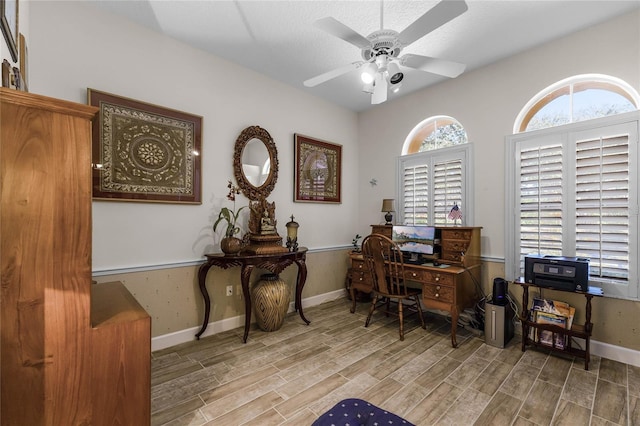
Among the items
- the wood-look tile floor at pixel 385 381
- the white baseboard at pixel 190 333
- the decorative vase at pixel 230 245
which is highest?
the decorative vase at pixel 230 245

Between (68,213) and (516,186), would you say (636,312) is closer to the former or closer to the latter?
(516,186)

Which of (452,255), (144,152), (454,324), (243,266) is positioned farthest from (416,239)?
(144,152)

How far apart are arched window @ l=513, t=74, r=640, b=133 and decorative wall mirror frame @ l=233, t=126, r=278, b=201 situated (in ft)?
8.90

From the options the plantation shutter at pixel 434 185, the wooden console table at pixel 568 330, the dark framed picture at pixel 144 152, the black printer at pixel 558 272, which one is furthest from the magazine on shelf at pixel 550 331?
the dark framed picture at pixel 144 152

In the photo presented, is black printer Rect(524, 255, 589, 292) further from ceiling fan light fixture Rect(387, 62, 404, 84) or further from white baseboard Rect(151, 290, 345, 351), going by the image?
white baseboard Rect(151, 290, 345, 351)

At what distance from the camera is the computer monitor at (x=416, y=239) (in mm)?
3254

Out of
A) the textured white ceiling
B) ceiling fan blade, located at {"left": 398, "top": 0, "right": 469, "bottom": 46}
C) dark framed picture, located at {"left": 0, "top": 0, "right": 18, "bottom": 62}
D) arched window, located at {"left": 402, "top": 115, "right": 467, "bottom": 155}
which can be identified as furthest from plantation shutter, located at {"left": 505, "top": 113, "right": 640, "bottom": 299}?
dark framed picture, located at {"left": 0, "top": 0, "right": 18, "bottom": 62}

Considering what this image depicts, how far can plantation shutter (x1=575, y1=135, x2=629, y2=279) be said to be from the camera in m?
2.39

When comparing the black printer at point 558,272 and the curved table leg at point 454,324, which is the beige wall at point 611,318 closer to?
the black printer at point 558,272

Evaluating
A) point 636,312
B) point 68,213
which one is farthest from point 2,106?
point 636,312

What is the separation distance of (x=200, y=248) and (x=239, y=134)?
4.32 ft

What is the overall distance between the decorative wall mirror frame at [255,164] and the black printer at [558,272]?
9.10 feet

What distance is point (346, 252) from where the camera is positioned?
4.39 meters

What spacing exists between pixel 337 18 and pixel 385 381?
296 cm
